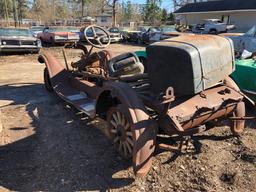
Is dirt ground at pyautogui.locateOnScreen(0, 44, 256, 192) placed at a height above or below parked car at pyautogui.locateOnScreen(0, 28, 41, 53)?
below

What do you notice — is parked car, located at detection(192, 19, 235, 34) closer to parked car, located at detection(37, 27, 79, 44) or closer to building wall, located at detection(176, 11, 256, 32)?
building wall, located at detection(176, 11, 256, 32)

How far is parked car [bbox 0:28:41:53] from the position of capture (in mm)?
15859

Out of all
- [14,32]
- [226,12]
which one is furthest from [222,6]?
[14,32]

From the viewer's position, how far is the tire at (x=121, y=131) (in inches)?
165

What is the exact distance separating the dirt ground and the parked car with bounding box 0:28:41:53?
10.5 meters

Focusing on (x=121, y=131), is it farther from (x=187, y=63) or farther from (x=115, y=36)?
(x=115, y=36)

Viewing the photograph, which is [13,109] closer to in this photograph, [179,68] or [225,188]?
[179,68]

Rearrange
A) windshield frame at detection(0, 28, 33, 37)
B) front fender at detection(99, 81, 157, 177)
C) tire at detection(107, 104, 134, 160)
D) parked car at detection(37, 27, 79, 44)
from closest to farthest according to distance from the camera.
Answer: front fender at detection(99, 81, 157, 177) → tire at detection(107, 104, 134, 160) → windshield frame at detection(0, 28, 33, 37) → parked car at detection(37, 27, 79, 44)

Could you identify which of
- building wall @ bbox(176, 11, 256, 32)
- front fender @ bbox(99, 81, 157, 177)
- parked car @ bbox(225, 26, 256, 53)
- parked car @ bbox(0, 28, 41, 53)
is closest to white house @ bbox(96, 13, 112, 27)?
building wall @ bbox(176, 11, 256, 32)

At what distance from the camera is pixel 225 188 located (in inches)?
149

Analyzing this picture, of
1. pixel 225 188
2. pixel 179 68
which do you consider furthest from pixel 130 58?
pixel 225 188

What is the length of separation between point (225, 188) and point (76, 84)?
3.94 m

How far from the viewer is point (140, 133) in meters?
3.86

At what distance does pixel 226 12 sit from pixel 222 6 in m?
1.63
